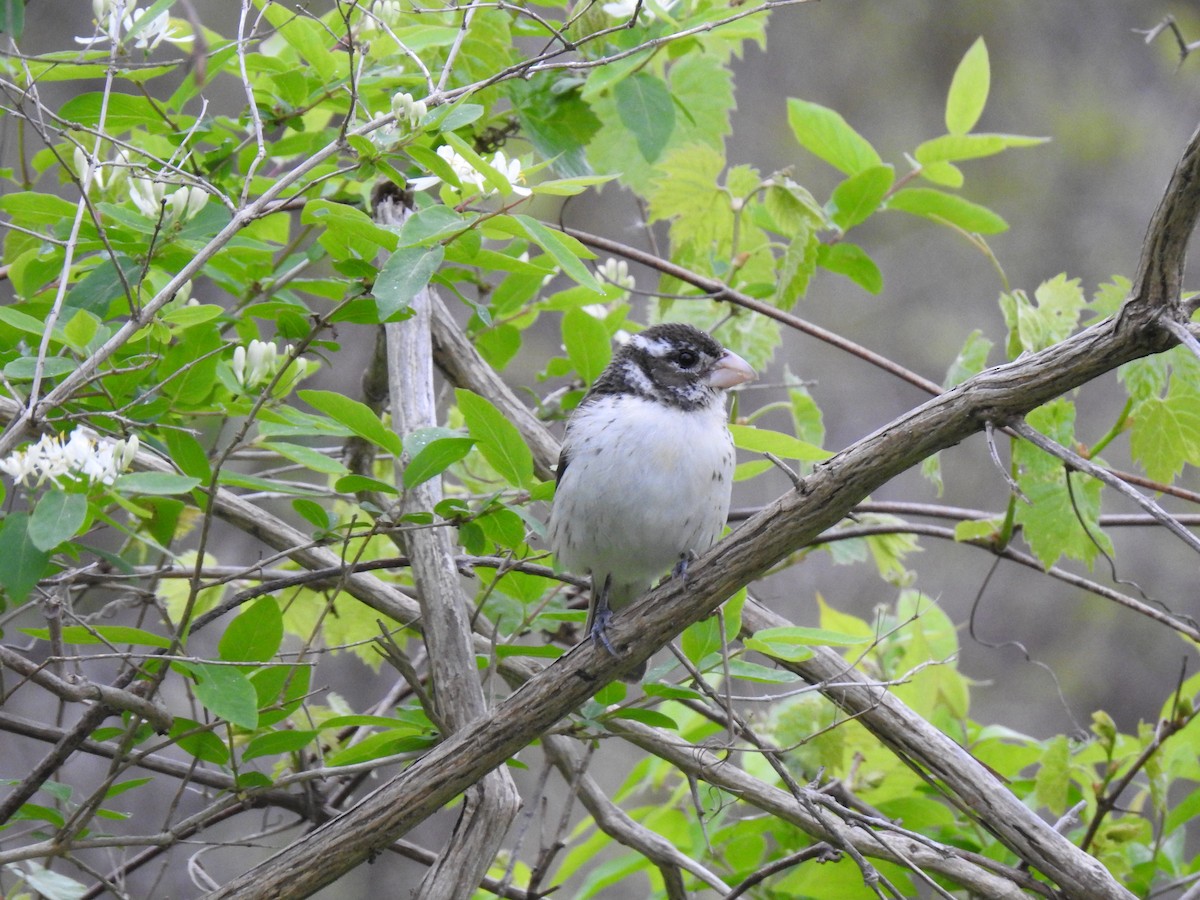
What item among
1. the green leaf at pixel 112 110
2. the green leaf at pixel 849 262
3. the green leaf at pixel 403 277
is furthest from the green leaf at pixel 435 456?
the green leaf at pixel 849 262

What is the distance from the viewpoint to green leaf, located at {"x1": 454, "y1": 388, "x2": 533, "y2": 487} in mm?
2412

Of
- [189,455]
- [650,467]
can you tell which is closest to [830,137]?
[650,467]

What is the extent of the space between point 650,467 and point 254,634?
1.12 meters

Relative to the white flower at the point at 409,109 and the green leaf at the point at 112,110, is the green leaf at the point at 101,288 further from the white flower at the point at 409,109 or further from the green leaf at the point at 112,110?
the white flower at the point at 409,109

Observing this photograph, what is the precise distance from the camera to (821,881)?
2.99m

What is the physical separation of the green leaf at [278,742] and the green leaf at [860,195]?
2.01 metres

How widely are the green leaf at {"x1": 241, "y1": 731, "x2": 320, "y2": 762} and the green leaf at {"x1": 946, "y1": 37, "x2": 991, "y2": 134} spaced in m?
2.23

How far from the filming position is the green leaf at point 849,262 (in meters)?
3.50

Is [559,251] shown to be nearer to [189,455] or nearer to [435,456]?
[435,456]

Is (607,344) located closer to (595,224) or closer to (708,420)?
(708,420)

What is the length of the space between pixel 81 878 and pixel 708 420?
19.3 ft

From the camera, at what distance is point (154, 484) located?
1943 mm

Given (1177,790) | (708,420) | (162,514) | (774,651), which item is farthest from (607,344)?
(1177,790)

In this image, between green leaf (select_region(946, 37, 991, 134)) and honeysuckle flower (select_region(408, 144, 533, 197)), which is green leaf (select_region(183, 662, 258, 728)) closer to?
honeysuckle flower (select_region(408, 144, 533, 197))
